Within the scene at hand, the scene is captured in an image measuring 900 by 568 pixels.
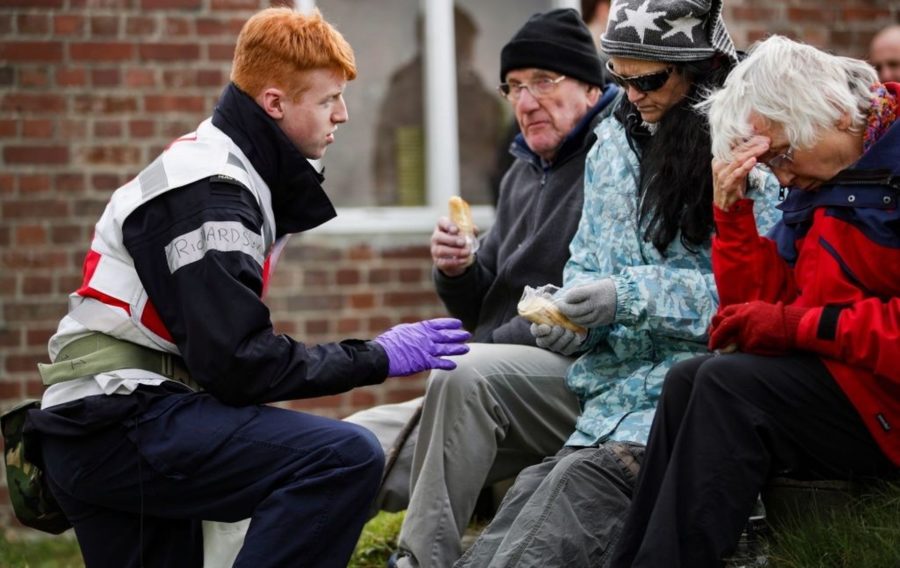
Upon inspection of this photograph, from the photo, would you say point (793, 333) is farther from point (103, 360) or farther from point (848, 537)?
point (103, 360)

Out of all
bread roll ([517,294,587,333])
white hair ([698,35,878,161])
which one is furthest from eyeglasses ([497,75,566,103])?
white hair ([698,35,878,161])

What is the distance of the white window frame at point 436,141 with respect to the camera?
7176 millimetres

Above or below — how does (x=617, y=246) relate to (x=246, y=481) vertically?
above

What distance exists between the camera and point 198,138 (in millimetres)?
3670

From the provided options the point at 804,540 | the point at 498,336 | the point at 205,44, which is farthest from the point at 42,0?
the point at 804,540

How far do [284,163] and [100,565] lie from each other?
1.23 m

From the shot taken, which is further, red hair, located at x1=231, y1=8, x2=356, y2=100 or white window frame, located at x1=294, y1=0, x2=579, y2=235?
white window frame, located at x1=294, y1=0, x2=579, y2=235

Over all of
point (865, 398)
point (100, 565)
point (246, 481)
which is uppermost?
point (865, 398)

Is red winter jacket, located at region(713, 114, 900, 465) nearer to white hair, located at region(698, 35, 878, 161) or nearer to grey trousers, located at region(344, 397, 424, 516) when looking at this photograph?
white hair, located at region(698, 35, 878, 161)

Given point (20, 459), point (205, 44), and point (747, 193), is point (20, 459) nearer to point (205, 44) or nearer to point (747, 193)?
point (747, 193)

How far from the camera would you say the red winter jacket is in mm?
3199

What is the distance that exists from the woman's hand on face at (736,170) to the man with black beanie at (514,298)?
91 cm

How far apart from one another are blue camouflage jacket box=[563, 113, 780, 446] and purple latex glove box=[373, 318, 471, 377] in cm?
46

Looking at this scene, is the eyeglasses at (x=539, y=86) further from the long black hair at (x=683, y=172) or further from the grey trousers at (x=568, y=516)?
the grey trousers at (x=568, y=516)
